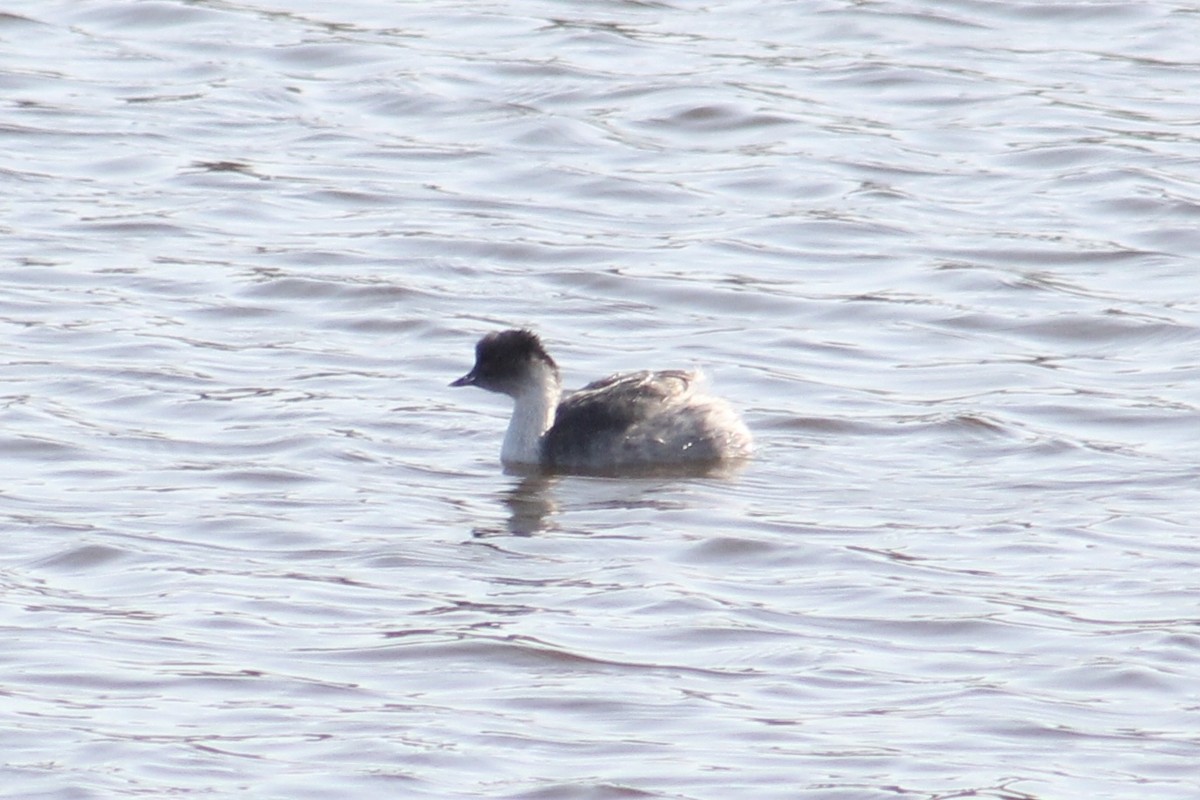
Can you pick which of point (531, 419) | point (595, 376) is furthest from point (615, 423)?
point (595, 376)

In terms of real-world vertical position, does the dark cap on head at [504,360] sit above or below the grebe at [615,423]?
above

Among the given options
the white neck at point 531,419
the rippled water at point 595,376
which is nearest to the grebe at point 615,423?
the white neck at point 531,419

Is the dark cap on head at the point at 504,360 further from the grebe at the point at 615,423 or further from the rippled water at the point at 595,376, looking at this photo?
the rippled water at the point at 595,376

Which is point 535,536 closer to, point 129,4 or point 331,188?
point 331,188

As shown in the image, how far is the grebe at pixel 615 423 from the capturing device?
11.8 metres

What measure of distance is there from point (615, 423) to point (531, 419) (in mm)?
370

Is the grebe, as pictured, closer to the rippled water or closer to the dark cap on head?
the dark cap on head

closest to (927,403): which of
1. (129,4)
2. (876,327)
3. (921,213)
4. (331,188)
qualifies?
(876,327)

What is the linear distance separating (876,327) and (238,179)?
15.0ft

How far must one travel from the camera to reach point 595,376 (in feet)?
42.8

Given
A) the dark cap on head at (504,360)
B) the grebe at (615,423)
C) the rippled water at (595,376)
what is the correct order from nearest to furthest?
the rippled water at (595,376) < the grebe at (615,423) < the dark cap on head at (504,360)

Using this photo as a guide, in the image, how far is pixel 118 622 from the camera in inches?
357

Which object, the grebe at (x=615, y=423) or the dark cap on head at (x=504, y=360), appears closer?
the grebe at (x=615, y=423)

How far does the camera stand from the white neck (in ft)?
38.7
